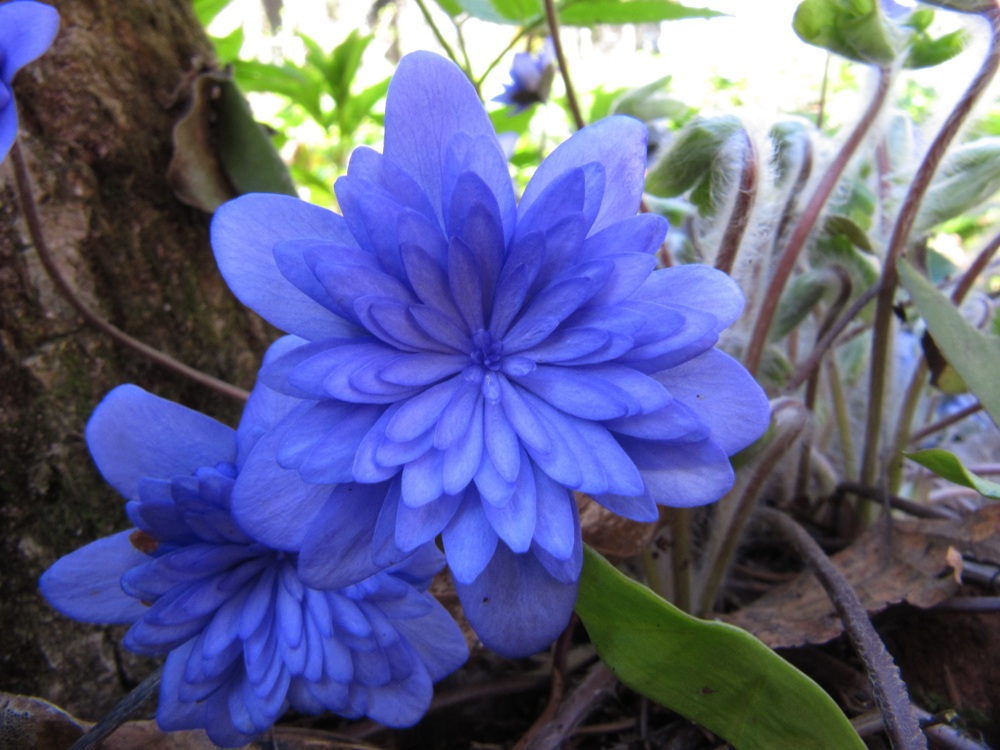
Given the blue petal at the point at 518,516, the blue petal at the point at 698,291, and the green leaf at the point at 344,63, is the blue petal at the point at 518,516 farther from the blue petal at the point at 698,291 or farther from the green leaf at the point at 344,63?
the green leaf at the point at 344,63

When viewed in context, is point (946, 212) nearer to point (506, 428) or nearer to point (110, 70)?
point (506, 428)


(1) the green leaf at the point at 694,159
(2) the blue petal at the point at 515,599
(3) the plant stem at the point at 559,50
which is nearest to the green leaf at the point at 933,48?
(1) the green leaf at the point at 694,159

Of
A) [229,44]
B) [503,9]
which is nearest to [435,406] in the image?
[503,9]

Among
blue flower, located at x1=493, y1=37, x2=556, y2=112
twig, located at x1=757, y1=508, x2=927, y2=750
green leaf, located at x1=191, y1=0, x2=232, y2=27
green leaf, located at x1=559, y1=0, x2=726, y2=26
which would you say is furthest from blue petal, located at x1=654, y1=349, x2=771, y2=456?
green leaf, located at x1=191, y1=0, x2=232, y2=27

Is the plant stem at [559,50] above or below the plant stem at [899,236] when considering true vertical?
above

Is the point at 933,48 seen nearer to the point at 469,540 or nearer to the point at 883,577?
the point at 883,577

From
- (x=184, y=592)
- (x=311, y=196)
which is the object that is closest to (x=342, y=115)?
(x=311, y=196)
